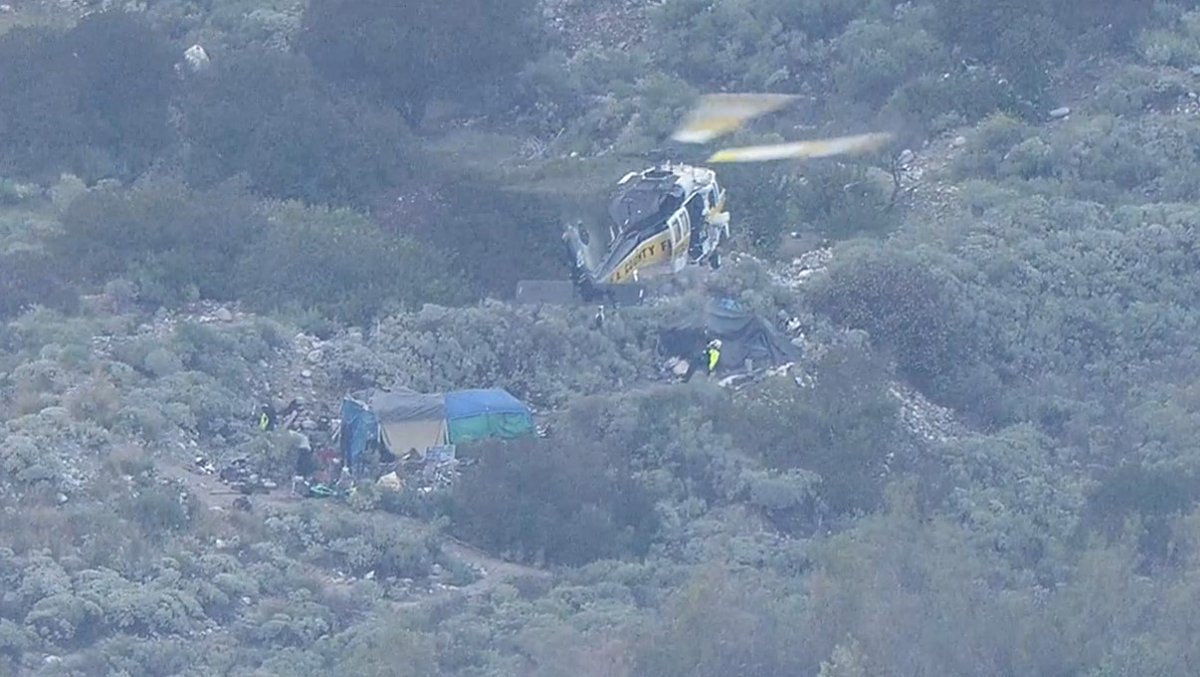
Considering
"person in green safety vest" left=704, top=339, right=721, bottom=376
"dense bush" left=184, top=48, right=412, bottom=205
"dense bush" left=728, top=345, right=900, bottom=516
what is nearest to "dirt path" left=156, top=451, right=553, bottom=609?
"dense bush" left=728, top=345, right=900, bottom=516

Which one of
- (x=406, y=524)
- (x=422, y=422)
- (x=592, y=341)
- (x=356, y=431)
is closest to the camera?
(x=406, y=524)

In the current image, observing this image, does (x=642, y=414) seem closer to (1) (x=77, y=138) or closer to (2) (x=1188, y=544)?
(2) (x=1188, y=544)

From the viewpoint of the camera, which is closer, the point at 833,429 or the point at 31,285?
the point at 833,429

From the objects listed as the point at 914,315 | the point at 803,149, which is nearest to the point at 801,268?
the point at 914,315

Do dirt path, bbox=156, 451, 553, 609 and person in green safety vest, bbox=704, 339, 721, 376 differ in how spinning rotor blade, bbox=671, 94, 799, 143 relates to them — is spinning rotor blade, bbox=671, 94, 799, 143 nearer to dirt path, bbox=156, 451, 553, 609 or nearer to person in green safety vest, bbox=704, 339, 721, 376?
person in green safety vest, bbox=704, 339, 721, 376

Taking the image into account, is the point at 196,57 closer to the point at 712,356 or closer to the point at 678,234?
the point at 678,234

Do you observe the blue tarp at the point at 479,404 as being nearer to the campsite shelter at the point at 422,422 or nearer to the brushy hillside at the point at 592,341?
the campsite shelter at the point at 422,422
